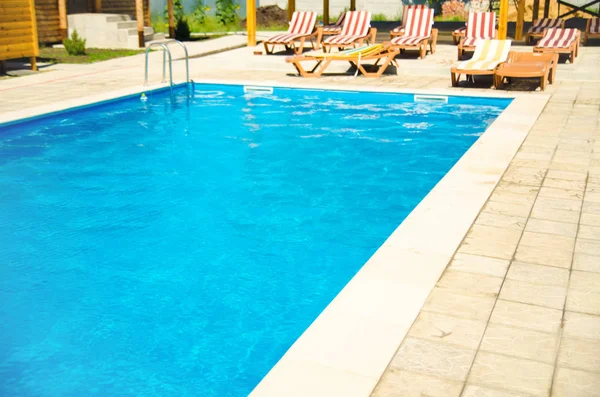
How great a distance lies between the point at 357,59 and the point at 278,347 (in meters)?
9.31

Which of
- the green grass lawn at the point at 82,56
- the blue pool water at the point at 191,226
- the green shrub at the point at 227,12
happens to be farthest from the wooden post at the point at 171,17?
the blue pool water at the point at 191,226

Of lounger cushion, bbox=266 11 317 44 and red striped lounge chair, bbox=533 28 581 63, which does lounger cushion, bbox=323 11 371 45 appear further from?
red striped lounge chair, bbox=533 28 581 63

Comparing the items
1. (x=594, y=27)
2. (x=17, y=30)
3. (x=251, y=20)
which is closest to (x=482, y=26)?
(x=594, y=27)

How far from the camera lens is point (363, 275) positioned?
4.57 meters

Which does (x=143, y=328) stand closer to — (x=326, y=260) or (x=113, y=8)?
(x=326, y=260)

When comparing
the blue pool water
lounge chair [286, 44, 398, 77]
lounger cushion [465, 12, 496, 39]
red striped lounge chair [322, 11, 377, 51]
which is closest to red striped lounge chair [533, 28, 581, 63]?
lounger cushion [465, 12, 496, 39]

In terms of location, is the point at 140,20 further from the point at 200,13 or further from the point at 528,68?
the point at 528,68

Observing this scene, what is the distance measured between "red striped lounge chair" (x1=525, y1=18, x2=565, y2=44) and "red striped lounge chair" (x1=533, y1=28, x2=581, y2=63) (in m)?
1.72

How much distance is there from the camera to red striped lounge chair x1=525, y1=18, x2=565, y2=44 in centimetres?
1633

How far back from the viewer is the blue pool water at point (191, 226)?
13.9ft

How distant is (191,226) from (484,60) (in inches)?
305

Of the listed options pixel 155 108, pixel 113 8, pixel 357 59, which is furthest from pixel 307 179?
pixel 113 8

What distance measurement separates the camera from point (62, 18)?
17562 millimetres

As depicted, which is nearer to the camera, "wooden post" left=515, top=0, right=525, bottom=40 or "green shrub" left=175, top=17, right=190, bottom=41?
"wooden post" left=515, top=0, right=525, bottom=40
